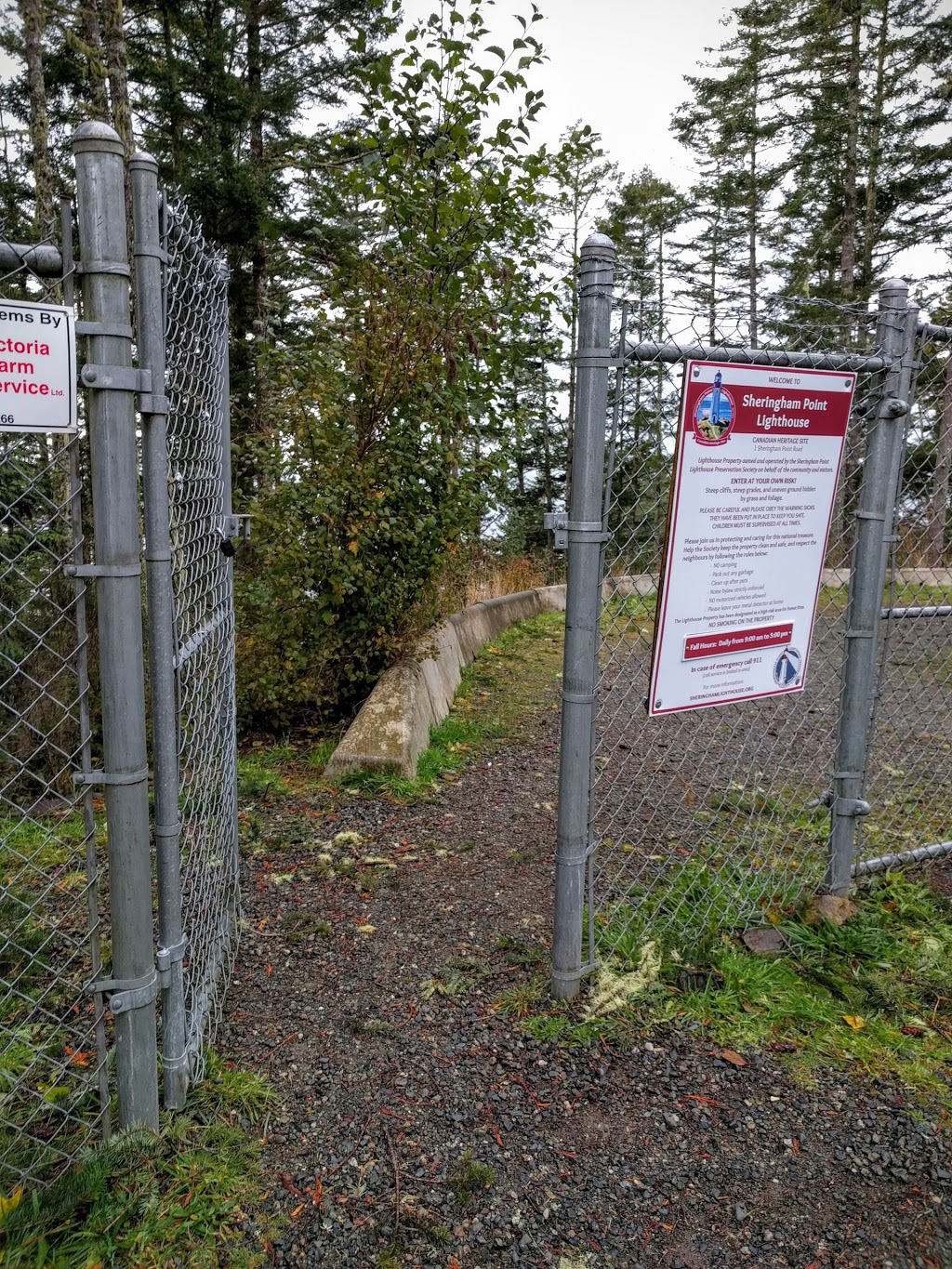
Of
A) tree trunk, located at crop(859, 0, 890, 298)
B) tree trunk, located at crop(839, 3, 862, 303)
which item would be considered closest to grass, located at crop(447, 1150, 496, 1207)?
tree trunk, located at crop(839, 3, 862, 303)

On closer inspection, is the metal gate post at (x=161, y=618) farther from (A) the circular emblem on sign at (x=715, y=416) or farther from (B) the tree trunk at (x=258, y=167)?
(B) the tree trunk at (x=258, y=167)

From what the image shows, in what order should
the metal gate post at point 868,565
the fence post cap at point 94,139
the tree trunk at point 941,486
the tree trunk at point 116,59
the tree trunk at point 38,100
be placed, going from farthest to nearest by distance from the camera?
the tree trunk at point 38,100, the tree trunk at point 116,59, the tree trunk at point 941,486, the metal gate post at point 868,565, the fence post cap at point 94,139

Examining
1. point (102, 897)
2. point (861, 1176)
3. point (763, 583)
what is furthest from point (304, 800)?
point (861, 1176)

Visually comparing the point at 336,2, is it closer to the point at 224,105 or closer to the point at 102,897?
the point at 224,105

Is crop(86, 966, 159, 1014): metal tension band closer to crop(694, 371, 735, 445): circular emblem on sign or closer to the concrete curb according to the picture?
crop(694, 371, 735, 445): circular emblem on sign

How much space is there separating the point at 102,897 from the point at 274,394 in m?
3.39

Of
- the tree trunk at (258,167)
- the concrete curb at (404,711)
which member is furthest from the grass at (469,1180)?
the tree trunk at (258,167)

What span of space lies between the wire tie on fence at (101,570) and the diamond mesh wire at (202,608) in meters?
0.29

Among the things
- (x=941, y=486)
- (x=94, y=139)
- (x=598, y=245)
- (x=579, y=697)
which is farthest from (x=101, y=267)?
(x=941, y=486)

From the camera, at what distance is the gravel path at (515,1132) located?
1907 millimetres

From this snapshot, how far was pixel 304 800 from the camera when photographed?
14.8 ft

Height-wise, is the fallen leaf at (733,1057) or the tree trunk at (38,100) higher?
the tree trunk at (38,100)

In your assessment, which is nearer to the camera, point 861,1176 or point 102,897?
point 861,1176

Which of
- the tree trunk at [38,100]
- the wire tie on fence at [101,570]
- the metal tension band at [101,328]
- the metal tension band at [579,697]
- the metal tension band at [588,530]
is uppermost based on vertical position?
the tree trunk at [38,100]
